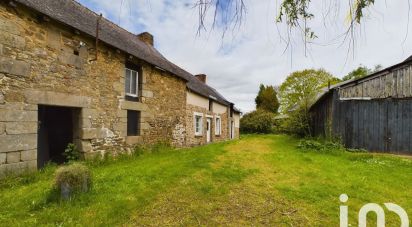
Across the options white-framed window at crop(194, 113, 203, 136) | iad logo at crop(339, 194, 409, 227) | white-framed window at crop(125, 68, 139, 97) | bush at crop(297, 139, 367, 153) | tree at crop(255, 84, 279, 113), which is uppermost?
tree at crop(255, 84, 279, 113)

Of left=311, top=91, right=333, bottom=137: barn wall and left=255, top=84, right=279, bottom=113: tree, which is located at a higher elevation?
left=255, top=84, right=279, bottom=113: tree

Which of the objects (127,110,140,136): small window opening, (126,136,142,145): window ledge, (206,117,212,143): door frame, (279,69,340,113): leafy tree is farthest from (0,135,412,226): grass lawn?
(279,69,340,113): leafy tree

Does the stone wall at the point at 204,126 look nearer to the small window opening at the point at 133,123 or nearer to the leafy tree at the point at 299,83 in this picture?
the small window opening at the point at 133,123

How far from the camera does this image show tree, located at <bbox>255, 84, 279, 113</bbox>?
36.5 m

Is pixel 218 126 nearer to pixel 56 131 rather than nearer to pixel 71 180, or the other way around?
pixel 56 131

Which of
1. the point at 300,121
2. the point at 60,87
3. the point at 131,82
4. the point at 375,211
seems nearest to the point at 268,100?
the point at 300,121

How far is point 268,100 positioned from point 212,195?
110 feet

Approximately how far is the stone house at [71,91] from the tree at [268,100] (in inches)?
986

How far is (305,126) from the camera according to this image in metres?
17.0

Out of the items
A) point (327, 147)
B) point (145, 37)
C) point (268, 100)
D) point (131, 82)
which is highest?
point (145, 37)

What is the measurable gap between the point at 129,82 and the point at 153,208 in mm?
6896

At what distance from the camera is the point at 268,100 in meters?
36.8

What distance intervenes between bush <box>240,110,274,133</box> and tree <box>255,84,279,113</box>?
4.96 metres

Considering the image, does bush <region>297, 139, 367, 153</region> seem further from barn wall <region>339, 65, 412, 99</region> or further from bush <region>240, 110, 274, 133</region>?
bush <region>240, 110, 274, 133</region>
